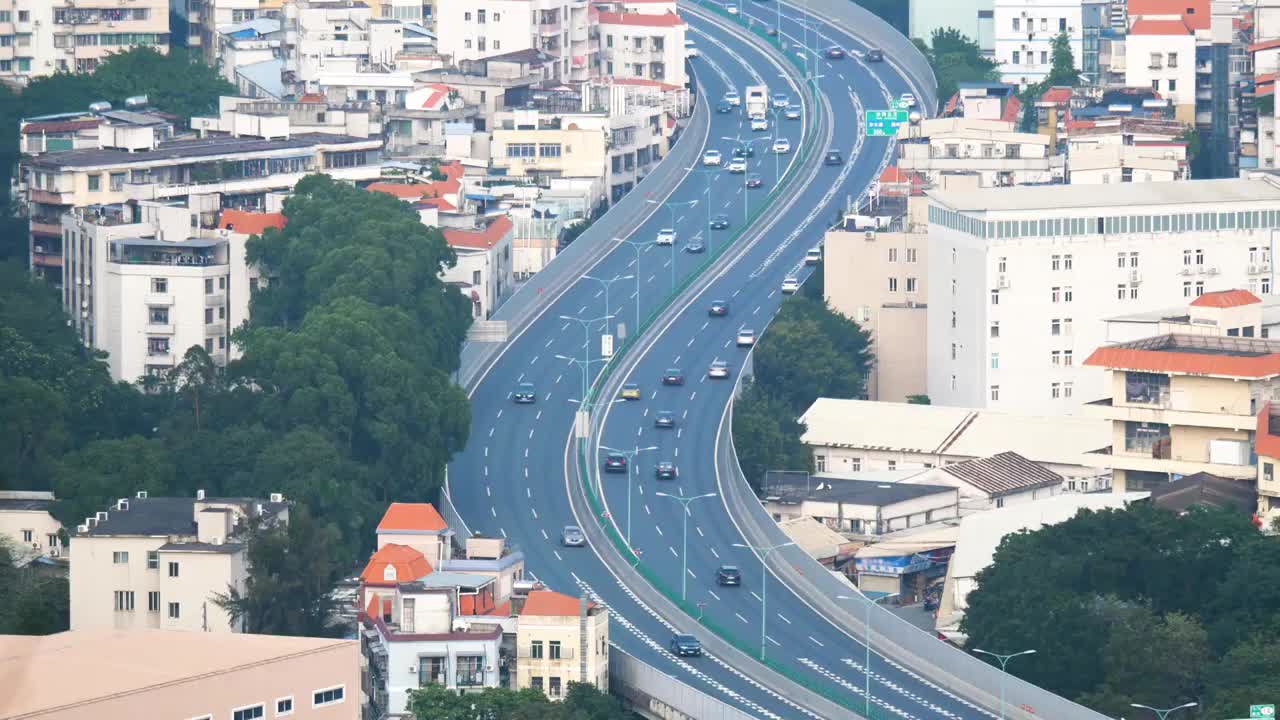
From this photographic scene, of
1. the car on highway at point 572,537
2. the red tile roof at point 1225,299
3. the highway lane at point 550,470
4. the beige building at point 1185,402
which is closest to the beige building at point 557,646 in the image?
the highway lane at point 550,470

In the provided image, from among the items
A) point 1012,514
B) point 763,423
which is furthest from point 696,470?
point 1012,514

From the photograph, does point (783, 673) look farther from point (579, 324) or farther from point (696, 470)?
point (579, 324)

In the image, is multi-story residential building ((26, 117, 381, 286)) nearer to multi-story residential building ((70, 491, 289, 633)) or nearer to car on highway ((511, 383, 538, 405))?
car on highway ((511, 383, 538, 405))

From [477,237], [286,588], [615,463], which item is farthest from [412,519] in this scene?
[477,237]

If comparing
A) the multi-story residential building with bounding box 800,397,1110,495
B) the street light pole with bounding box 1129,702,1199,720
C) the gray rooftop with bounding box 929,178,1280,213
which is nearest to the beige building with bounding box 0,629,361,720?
the street light pole with bounding box 1129,702,1199,720

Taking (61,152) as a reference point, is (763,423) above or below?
below

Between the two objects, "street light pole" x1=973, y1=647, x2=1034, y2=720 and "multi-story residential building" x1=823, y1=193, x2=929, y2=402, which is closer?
"street light pole" x1=973, y1=647, x2=1034, y2=720
